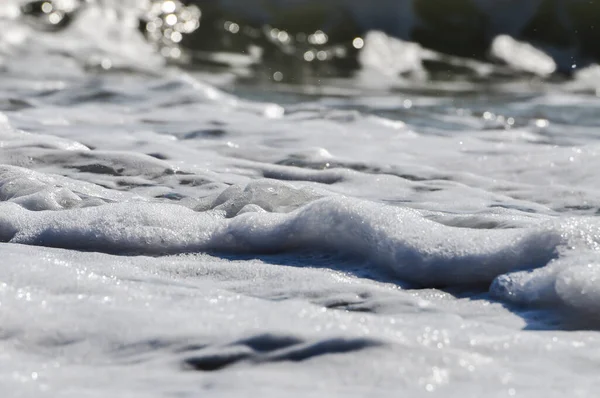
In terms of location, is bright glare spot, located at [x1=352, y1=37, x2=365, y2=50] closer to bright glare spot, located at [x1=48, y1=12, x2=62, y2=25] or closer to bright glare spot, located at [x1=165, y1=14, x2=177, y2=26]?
bright glare spot, located at [x1=165, y1=14, x2=177, y2=26]

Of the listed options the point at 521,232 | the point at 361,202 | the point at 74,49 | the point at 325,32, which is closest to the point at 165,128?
the point at 361,202

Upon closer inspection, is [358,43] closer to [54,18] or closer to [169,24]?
[169,24]

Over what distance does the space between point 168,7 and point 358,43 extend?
6.31ft

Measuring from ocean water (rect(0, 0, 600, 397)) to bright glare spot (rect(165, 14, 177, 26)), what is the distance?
2797 millimetres

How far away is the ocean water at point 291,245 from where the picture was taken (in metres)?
1.34

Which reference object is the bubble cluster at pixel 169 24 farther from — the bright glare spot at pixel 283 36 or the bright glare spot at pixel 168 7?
the bright glare spot at pixel 283 36

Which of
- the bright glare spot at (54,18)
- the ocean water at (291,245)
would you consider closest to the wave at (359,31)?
the bright glare spot at (54,18)

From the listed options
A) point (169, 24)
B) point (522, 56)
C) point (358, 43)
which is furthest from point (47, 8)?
point (522, 56)

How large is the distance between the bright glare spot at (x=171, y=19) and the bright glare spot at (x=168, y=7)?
0.21ft

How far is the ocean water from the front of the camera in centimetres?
134

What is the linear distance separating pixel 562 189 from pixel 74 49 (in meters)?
5.36

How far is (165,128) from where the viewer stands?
160 inches

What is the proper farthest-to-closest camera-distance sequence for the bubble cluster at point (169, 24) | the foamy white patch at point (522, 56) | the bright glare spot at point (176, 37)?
the bright glare spot at point (176, 37) → the bubble cluster at point (169, 24) → the foamy white patch at point (522, 56)

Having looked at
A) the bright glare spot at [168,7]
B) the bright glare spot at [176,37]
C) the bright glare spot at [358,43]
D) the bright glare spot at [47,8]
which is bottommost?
the bright glare spot at [176,37]
